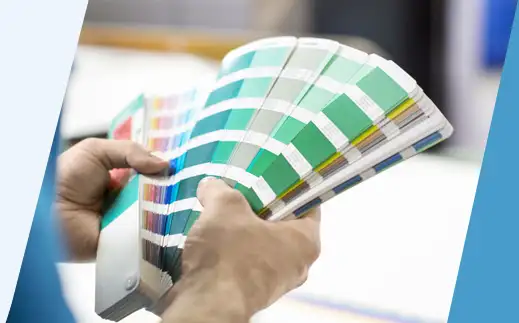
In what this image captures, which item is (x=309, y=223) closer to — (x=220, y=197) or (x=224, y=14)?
(x=220, y=197)

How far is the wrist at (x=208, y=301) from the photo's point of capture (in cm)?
39

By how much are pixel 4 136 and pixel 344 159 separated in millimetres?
255

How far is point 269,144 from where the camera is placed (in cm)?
42

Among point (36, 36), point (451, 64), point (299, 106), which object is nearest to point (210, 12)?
point (451, 64)

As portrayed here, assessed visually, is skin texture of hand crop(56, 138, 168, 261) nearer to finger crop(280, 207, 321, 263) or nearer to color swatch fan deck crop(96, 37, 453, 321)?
color swatch fan deck crop(96, 37, 453, 321)

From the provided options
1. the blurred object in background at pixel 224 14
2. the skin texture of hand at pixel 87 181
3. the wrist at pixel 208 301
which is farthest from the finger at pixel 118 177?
the blurred object in background at pixel 224 14

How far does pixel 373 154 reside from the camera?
1.29ft

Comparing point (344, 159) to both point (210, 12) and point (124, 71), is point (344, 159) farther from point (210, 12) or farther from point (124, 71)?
point (210, 12)

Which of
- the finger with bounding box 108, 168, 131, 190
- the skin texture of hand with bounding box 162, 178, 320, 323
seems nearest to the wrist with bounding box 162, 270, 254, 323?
the skin texture of hand with bounding box 162, 178, 320, 323

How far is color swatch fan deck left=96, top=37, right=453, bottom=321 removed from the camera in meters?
0.39

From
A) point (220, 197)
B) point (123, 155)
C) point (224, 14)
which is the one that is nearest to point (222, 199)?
point (220, 197)

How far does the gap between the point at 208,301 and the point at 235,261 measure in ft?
0.09

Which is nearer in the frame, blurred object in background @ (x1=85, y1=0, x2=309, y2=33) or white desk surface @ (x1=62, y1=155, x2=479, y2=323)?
white desk surface @ (x1=62, y1=155, x2=479, y2=323)

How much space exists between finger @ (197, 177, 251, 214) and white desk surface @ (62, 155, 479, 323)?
0.17 feet
